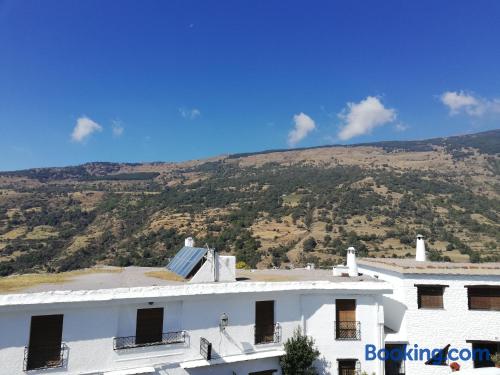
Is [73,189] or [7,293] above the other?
[73,189]

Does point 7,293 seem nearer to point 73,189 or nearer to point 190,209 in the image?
point 190,209

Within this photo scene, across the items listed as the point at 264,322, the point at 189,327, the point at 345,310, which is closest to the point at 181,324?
the point at 189,327

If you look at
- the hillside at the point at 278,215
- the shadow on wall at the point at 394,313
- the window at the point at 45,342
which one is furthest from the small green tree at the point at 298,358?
the hillside at the point at 278,215

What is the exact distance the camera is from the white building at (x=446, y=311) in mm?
17234

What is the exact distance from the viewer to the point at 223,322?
14953 mm

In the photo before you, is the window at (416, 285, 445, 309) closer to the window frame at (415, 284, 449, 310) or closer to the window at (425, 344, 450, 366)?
the window frame at (415, 284, 449, 310)

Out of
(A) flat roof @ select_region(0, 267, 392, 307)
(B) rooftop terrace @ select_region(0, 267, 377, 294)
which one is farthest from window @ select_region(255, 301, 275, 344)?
(B) rooftop terrace @ select_region(0, 267, 377, 294)

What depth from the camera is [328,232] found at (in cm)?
6209

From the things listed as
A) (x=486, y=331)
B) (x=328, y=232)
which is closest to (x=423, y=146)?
(x=328, y=232)

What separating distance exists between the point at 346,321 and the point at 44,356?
1205 centimetres

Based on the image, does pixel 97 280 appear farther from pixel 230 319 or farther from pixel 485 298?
pixel 485 298

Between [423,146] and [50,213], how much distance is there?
14151cm

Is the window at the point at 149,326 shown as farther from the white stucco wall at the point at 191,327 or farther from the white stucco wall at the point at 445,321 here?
the white stucco wall at the point at 445,321

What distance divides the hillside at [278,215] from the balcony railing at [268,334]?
106 feet
